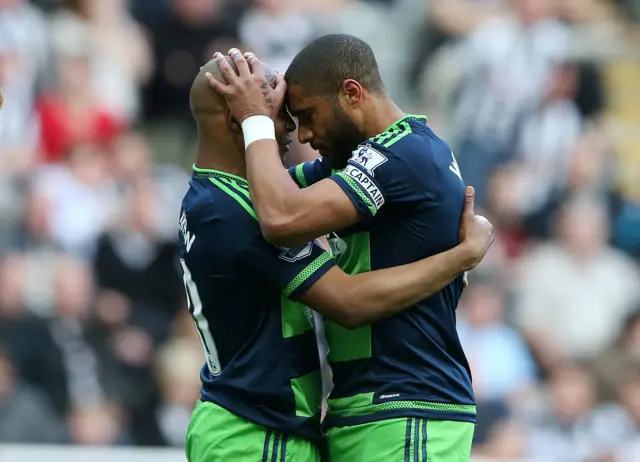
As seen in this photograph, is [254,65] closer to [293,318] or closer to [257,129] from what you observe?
[257,129]

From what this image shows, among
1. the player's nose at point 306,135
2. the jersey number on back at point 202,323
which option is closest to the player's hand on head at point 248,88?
the player's nose at point 306,135

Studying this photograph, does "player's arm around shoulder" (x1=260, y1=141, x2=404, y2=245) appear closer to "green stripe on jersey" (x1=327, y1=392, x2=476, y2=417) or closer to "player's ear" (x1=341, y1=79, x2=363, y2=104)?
"player's ear" (x1=341, y1=79, x2=363, y2=104)

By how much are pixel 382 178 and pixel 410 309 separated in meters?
0.46

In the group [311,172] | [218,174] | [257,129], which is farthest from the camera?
[311,172]

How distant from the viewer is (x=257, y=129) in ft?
13.2

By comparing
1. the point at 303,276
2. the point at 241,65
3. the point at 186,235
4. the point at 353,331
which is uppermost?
the point at 241,65

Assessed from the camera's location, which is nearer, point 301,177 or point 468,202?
point 468,202

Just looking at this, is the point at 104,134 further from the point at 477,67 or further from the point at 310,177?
the point at 310,177

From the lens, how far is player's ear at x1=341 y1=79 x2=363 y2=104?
409 centimetres

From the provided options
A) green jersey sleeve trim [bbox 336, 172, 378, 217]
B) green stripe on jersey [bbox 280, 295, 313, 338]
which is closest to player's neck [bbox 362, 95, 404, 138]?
green jersey sleeve trim [bbox 336, 172, 378, 217]

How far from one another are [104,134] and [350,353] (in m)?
5.99

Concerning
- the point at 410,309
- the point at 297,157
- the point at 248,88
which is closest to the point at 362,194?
the point at 410,309

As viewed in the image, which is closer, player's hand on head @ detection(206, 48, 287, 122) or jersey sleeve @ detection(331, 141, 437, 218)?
jersey sleeve @ detection(331, 141, 437, 218)

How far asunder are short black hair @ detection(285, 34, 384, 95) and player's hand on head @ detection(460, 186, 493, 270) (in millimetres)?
506
